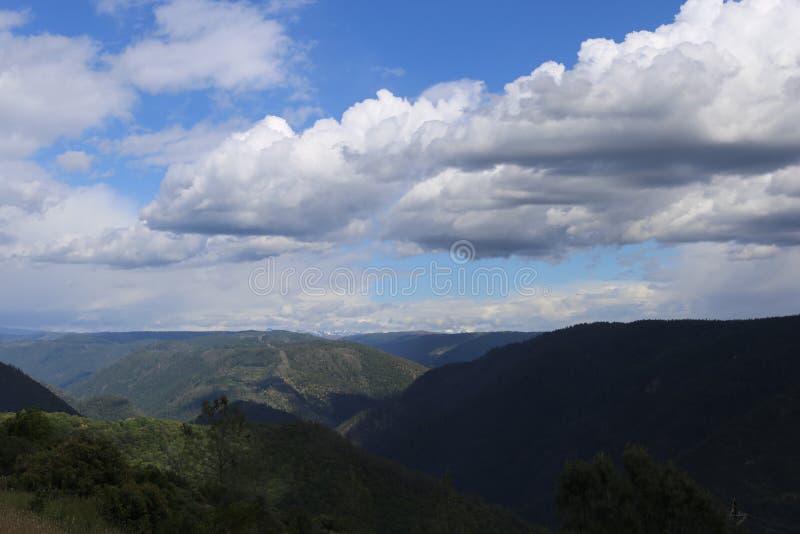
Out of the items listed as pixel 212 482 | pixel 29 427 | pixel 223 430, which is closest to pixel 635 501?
pixel 223 430

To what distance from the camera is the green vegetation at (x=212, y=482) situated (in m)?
25.1

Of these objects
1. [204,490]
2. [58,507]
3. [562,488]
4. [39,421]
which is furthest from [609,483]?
[39,421]

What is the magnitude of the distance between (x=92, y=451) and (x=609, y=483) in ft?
154

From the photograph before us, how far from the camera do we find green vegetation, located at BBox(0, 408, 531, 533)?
25141 millimetres

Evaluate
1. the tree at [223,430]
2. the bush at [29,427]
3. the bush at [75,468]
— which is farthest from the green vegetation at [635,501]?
the bush at [29,427]

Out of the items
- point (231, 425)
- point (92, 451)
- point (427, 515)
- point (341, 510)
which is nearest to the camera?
point (92, 451)

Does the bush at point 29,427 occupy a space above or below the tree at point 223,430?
above

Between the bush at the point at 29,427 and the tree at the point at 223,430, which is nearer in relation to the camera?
the bush at the point at 29,427

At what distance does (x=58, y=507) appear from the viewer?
70.4 ft

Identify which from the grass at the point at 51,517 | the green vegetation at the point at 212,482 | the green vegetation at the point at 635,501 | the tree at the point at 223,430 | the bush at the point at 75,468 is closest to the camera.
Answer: the grass at the point at 51,517

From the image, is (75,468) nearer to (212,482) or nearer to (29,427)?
(29,427)

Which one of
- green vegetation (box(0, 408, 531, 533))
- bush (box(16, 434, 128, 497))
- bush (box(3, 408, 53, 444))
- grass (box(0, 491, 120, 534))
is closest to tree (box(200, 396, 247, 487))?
green vegetation (box(0, 408, 531, 533))

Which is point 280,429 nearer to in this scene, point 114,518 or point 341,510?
point 341,510

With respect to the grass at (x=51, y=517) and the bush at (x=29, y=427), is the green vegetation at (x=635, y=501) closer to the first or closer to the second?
the grass at (x=51, y=517)
